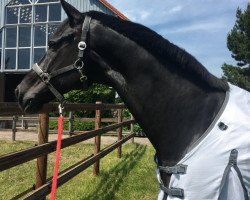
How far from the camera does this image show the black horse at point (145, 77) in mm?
2410

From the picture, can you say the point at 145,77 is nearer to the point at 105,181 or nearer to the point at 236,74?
the point at 105,181

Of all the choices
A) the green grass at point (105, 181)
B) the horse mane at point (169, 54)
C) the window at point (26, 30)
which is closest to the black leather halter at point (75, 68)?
the horse mane at point (169, 54)

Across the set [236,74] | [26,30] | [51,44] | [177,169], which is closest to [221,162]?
[177,169]

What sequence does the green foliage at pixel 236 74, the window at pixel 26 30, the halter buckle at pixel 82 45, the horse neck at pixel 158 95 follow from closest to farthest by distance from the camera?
the horse neck at pixel 158 95, the halter buckle at pixel 82 45, the window at pixel 26 30, the green foliage at pixel 236 74

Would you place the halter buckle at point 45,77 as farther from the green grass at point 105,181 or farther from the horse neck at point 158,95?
the green grass at point 105,181

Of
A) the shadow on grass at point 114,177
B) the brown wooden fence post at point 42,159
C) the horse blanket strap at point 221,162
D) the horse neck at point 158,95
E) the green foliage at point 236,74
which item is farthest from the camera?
the green foliage at point 236,74

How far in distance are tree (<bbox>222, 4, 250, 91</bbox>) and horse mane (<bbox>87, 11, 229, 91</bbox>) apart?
86.2 feet

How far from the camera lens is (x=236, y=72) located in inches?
1122

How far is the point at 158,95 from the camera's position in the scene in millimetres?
2477

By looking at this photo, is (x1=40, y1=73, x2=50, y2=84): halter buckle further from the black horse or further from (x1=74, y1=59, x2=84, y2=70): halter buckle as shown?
(x1=74, y1=59, x2=84, y2=70): halter buckle

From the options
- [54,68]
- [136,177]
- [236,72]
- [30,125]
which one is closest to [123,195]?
[136,177]

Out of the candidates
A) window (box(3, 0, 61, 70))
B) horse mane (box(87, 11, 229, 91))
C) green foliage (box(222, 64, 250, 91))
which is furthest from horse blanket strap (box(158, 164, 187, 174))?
green foliage (box(222, 64, 250, 91))

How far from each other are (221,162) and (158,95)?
572 millimetres

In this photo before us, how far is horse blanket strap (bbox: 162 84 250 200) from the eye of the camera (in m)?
2.22
